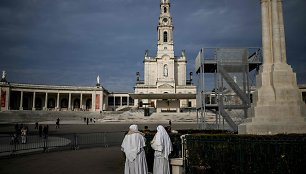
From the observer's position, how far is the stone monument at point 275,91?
10094 millimetres

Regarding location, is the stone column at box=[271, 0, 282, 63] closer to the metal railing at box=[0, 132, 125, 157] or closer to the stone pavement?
the stone pavement

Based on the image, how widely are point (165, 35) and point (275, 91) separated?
73230mm

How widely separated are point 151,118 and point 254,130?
41.1m

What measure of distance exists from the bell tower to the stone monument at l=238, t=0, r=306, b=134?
231 ft

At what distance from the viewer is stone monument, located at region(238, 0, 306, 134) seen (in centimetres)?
1009

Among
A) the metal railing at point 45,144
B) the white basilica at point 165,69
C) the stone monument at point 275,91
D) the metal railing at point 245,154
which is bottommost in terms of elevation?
the metal railing at point 45,144

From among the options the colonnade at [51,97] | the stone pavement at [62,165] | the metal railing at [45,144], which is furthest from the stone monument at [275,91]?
the colonnade at [51,97]

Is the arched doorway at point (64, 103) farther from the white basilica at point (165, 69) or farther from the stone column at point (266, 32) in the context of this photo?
the stone column at point (266, 32)

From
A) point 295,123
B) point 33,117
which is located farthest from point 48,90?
point 295,123

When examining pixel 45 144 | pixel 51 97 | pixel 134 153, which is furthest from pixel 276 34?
pixel 51 97

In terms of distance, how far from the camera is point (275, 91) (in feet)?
34.4

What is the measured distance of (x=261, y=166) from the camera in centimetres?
757

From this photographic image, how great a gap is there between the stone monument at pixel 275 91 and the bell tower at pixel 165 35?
70340mm

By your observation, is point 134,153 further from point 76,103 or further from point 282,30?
point 76,103
